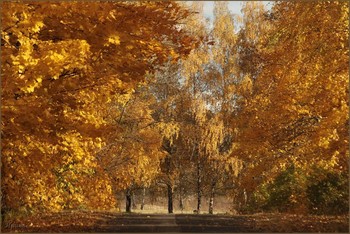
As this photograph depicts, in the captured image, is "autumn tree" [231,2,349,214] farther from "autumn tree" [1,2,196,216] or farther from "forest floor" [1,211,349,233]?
"autumn tree" [1,2,196,216]

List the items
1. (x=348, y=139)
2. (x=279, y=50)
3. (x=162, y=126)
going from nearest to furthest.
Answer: (x=348, y=139), (x=279, y=50), (x=162, y=126)

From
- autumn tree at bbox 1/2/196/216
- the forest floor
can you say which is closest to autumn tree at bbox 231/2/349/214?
the forest floor

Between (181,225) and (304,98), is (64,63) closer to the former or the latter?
(304,98)

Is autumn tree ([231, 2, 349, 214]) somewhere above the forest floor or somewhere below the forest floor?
above

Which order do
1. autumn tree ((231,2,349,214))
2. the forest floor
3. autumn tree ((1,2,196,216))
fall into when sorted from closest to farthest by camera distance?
autumn tree ((1,2,196,216))
autumn tree ((231,2,349,214))
the forest floor

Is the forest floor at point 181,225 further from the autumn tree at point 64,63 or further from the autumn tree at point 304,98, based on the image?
the autumn tree at point 64,63

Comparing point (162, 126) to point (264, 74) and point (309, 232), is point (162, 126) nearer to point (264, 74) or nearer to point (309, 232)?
point (264, 74)

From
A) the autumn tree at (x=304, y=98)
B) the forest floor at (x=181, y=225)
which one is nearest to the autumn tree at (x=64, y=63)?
the forest floor at (x=181, y=225)

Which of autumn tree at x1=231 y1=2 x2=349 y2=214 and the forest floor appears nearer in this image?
autumn tree at x1=231 y1=2 x2=349 y2=214

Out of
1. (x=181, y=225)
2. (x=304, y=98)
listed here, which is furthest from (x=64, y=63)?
(x=181, y=225)

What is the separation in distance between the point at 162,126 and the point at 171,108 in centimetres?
155

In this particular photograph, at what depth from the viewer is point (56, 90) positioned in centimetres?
739

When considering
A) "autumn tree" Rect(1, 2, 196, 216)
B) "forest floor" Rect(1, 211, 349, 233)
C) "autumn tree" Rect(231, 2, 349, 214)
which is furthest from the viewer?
"forest floor" Rect(1, 211, 349, 233)

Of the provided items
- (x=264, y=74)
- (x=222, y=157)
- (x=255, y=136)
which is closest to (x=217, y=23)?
(x=222, y=157)
